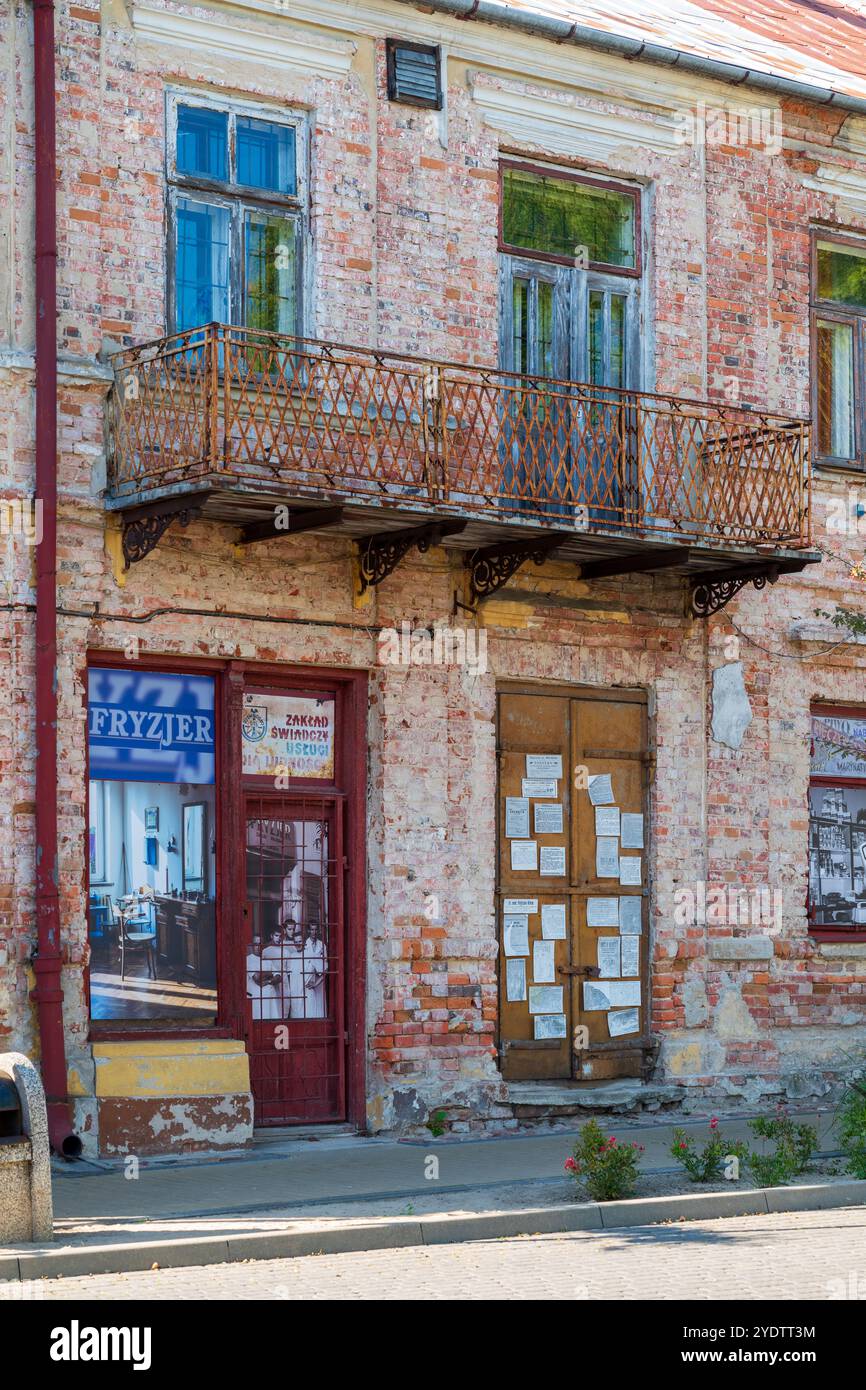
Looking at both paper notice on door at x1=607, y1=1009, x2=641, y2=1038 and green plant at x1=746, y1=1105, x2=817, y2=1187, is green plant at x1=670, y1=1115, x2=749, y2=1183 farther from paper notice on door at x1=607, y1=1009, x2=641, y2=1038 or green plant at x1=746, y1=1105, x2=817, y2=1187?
paper notice on door at x1=607, y1=1009, x2=641, y2=1038

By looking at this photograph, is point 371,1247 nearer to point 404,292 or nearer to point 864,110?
point 404,292

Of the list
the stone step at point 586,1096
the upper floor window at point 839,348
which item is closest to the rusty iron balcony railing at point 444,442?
the upper floor window at point 839,348

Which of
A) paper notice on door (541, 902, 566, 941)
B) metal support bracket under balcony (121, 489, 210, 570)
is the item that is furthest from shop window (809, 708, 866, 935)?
metal support bracket under balcony (121, 489, 210, 570)

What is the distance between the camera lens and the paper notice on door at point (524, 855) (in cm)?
1527

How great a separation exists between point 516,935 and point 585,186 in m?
5.68

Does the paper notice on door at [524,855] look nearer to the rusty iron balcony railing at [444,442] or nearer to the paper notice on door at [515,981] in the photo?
the paper notice on door at [515,981]

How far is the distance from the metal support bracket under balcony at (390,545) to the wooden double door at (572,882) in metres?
1.54

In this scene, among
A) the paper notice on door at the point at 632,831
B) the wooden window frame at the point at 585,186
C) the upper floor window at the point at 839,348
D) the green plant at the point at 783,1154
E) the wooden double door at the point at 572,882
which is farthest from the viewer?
the upper floor window at the point at 839,348

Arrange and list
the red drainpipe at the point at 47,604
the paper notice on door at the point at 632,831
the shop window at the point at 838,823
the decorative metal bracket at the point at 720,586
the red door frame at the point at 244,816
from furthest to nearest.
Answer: the shop window at the point at 838,823
the paper notice on door at the point at 632,831
the decorative metal bracket at the point at 720,586
the red door frame at the point at 244,816
the red drainpipe at the point at 47,604

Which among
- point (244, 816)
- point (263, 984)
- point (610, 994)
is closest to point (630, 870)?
point (610, 994)

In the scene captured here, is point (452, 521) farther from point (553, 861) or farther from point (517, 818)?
point (553, 861)

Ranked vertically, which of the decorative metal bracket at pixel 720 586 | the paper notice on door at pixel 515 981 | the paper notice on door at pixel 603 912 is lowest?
the paper notice on door at pixel 515 981

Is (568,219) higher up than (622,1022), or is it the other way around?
(568,219)

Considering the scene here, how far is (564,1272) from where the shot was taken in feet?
29.6
